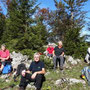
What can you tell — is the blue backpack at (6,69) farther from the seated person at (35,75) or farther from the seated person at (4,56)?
the seated person at (35,75)

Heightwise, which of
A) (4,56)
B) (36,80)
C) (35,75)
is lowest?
(36,80)

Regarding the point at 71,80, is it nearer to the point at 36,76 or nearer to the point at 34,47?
the point at 36,76

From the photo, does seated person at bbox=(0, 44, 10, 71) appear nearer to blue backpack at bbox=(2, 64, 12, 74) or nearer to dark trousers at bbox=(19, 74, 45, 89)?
blue backpack at bbox=(2, 64, 12, 74)

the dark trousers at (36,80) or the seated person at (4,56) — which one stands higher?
the seated person at (4,56)

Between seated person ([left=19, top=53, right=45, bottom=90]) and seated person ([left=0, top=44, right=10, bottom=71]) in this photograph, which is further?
seated person ([left=0, top=44, right=10, bottom=71])

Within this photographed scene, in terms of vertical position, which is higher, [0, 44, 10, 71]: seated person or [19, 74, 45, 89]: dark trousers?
[0, 44, 10, 71]: seated person

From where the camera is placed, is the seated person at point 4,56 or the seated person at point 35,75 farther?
the seated person at point 4,56

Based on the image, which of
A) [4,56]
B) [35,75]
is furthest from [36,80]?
[4,56]

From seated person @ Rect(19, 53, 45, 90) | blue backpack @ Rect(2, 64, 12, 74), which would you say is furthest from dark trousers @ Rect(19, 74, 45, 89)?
blue backpack @ Rect(2, 64, 12, 74)

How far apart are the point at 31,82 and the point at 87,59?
5034mm

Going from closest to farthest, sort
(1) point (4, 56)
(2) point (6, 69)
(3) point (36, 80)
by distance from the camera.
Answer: (3) point (36, 80)
(2) point (6, 69)
(1) point (4, 56)

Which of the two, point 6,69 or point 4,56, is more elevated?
point 4,56

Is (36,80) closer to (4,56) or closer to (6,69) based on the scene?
(6,69)

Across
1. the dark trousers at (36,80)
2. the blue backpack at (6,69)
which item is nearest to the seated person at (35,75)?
the dark trousers at (36,80)
